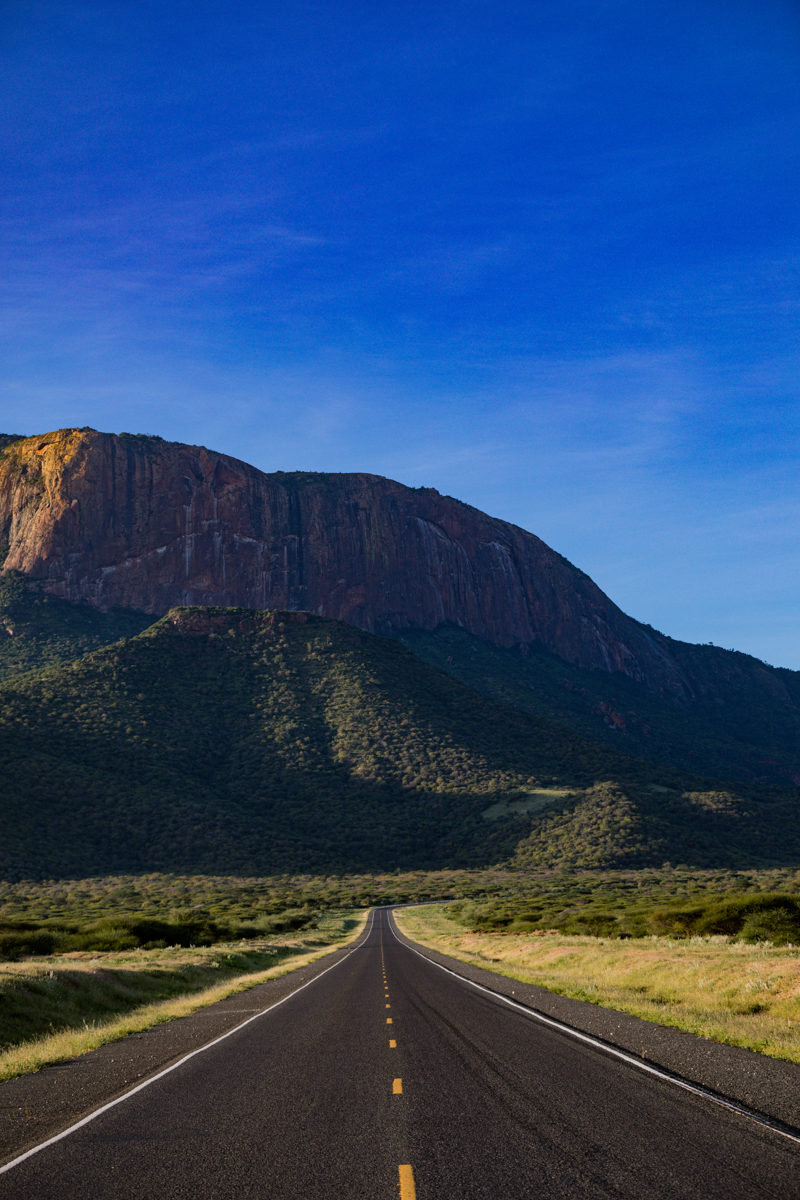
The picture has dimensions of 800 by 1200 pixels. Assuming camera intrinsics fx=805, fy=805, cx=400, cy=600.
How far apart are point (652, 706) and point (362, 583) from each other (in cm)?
6323

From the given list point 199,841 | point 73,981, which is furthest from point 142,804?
point 73,981

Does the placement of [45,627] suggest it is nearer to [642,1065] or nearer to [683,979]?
[683,979]

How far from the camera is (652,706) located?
162 m

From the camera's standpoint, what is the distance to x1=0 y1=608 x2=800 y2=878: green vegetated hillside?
250 ft

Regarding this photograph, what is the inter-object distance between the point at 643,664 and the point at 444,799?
106 m

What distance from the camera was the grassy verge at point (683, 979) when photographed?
47.3 ft

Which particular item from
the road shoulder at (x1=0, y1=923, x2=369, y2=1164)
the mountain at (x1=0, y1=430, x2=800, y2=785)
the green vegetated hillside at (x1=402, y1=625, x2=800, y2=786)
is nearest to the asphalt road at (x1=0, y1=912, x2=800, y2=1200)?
the road shoulder at (x1=0, y1=923, x2=369, y2=1164)

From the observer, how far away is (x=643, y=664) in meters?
182

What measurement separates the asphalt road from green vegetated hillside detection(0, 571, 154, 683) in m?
100.0

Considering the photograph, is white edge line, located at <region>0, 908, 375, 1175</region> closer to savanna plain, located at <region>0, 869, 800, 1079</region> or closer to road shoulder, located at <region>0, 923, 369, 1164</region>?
road shoulder, located at <region>0, 923, 369, 1164</region>

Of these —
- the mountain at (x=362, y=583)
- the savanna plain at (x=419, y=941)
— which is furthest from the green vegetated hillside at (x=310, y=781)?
the mountain at (x=362, y=583)

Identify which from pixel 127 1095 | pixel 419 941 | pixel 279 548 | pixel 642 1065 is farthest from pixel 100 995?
pixel 279 548

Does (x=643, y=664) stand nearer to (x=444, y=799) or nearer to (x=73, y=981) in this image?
(x=444, y=799)

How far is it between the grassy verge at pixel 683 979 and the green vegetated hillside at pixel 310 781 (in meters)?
46.6
